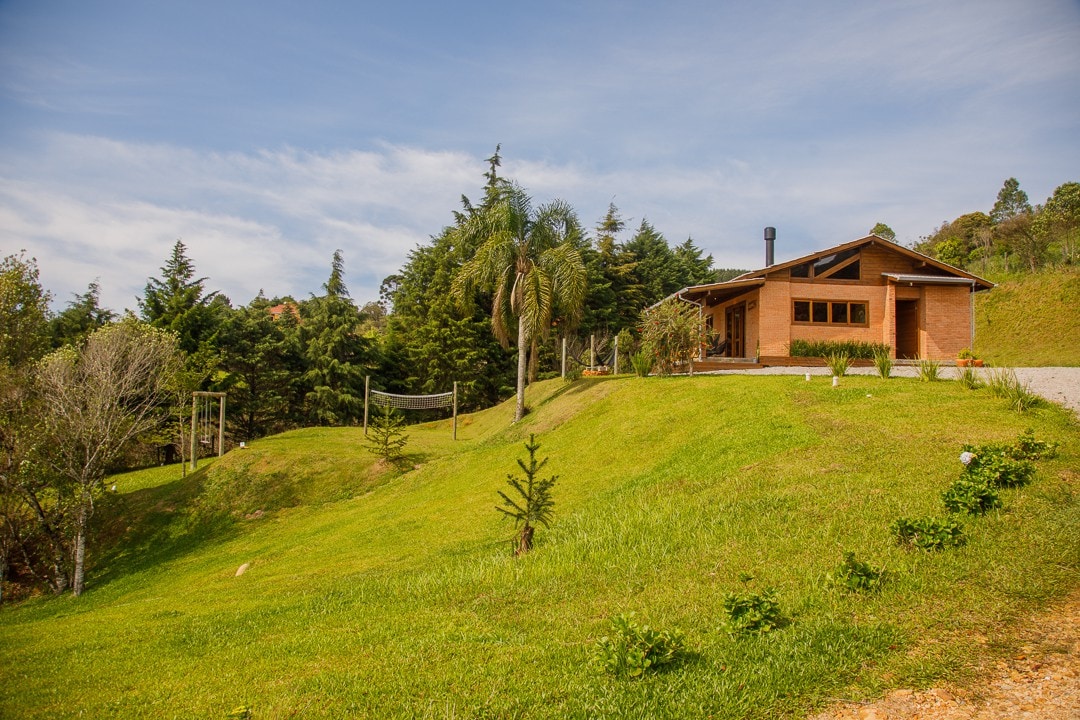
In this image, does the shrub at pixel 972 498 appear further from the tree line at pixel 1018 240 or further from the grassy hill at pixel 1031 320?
the tree line at pixel 1018 240

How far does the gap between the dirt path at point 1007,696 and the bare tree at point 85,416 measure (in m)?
19.4

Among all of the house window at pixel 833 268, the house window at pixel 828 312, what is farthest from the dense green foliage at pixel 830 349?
the house window at pixel 833 268

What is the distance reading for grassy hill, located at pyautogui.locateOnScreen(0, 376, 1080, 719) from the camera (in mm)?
4508

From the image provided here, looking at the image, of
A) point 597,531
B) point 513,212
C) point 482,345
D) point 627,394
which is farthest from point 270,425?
point 597,531

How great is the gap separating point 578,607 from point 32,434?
18051 mm

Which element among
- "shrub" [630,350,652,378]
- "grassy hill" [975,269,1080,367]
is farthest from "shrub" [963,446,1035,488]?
"grassy hill" [975,269,1080,367]

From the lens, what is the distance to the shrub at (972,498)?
670 centimetres

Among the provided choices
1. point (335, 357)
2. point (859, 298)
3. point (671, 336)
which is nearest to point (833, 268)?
point (859, 298)

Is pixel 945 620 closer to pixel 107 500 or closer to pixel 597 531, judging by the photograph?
pixel 597 531

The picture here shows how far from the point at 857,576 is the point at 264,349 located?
112 ft

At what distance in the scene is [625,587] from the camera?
6.62 meters

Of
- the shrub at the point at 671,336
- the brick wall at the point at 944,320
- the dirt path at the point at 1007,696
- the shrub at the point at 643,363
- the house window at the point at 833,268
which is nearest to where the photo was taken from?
the dirt path at the point at 1007,696

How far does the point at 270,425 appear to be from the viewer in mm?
36844

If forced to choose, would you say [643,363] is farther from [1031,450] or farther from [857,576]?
[857,576]
